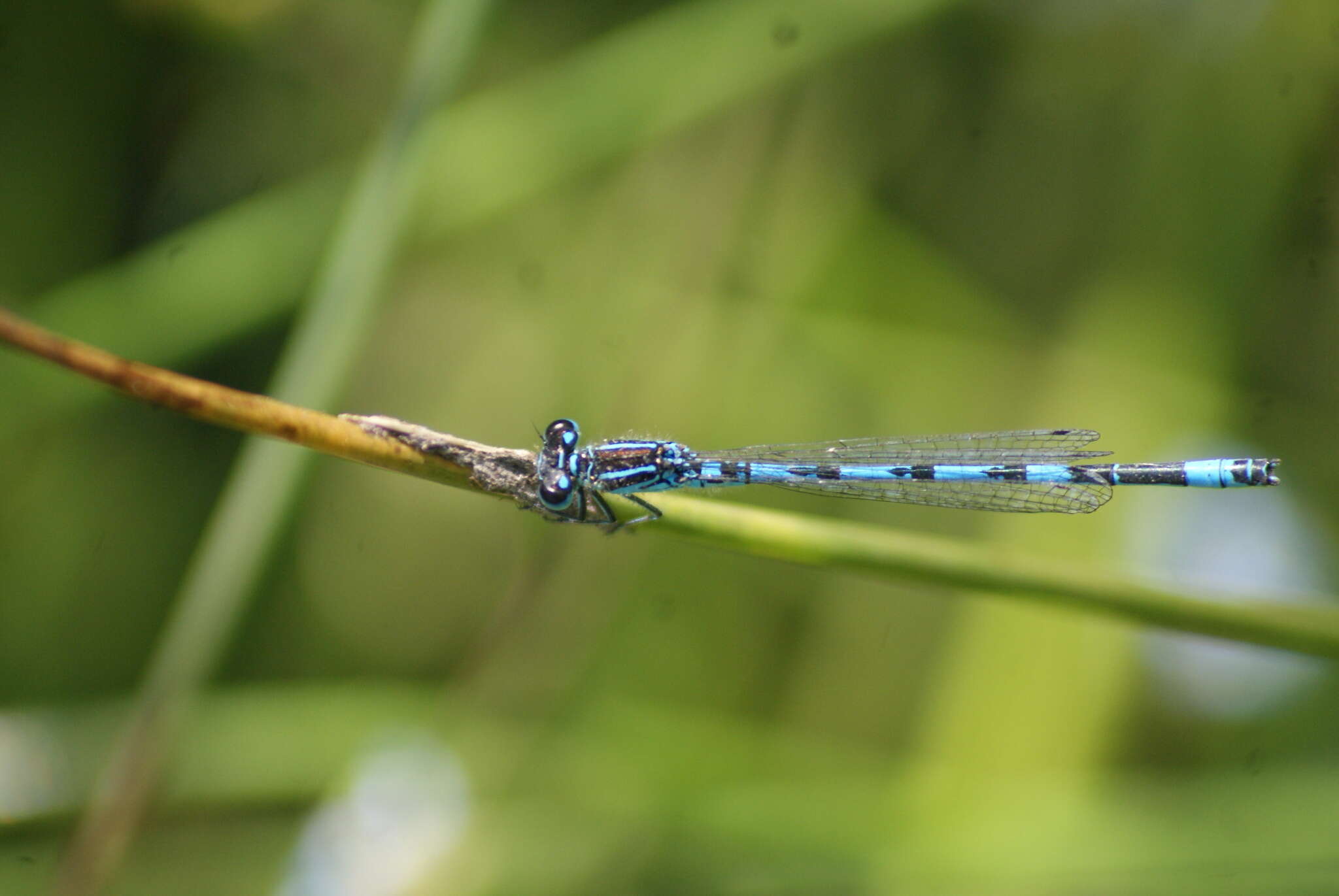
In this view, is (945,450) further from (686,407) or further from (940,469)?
(686,407)

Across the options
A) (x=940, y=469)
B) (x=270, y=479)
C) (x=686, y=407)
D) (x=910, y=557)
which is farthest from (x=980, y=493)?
(x=270, y=479)

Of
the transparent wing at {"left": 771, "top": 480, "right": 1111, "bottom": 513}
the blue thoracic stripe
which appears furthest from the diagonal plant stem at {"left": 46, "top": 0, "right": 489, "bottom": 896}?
the transparent wing at {"left": 771, "top": 480, "right": 1111, "bottom": 513}

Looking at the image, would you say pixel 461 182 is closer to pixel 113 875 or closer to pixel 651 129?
pixel 651 129

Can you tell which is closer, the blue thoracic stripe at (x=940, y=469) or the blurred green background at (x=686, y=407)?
the blue thoracic stripe at (x=940, y=469)

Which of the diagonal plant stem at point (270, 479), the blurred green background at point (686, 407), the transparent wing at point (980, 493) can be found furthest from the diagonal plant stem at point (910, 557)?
the blurred green background at point (686, 407)

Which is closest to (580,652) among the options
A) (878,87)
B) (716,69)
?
(716,69)

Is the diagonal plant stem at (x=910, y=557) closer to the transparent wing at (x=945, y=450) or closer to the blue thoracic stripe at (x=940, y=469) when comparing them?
the blue thoracic stripe at (x=940, y=469)
